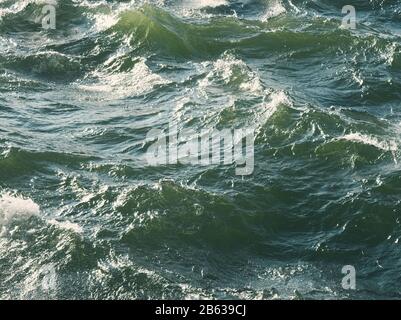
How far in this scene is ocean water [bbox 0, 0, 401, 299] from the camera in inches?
464

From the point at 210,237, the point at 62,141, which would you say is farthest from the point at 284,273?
the point at 62,141

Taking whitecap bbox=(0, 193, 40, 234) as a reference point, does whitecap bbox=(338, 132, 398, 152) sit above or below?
above

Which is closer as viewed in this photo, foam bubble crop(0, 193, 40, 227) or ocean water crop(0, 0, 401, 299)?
ocean water crop(0, 0, 401, 299)

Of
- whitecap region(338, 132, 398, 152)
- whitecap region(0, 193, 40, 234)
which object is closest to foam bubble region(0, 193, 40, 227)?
whitecap region(0, 193, 40, 234)

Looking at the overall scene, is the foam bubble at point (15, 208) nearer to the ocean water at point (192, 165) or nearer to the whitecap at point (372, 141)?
the ocean water at point (192, 165)

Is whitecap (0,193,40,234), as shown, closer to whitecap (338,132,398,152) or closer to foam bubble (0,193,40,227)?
foam bubble (0,193,40,227)

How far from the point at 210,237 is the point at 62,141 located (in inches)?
154

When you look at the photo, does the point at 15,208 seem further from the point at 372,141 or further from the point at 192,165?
the point at 372,141

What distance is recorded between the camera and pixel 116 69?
1831cm

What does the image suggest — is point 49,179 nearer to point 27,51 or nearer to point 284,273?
point 284,273

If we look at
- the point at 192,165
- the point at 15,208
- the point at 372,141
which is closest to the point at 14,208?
the point at 15,208

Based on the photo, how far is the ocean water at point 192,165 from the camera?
11.8 meters
